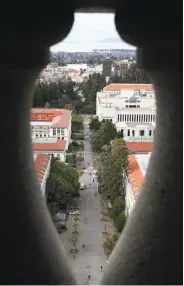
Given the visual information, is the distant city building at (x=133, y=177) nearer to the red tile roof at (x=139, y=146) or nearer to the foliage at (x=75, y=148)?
the red tile roof at (x=139, y=146)

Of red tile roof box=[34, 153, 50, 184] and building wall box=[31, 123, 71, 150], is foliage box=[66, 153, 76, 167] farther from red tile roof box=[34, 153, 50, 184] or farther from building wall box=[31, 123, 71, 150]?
red tile roof box=[34, 153, 50, 184]

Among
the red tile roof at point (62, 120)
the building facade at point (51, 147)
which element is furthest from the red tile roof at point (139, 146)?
the red tile roof at point (62, 120)

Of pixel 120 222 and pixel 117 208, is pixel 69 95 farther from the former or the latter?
pixel 120 222

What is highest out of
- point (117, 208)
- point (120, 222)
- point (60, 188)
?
point (60, 188)

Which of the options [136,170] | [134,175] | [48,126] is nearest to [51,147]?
[48,126]

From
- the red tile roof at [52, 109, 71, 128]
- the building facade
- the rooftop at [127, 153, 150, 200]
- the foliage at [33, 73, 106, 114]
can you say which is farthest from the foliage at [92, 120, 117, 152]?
the rooftop at [127, 153, 150, 200]
